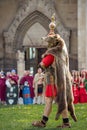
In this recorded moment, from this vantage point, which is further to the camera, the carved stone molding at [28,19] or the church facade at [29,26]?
the carved stone molding at [28,19]

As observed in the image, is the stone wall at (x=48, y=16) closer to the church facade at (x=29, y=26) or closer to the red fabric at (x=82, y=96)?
the church facade at (x=29, y=26)

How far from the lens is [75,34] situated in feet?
74.7

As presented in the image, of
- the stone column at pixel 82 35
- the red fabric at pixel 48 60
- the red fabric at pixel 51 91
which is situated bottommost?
the red fabric at pixel 51 91

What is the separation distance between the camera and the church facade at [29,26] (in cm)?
2283

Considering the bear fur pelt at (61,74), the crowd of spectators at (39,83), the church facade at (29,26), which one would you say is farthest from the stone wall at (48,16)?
the bear fur pelt at (61,74)

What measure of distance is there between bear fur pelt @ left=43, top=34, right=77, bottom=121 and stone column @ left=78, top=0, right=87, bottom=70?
38.5ft

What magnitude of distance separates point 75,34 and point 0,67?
3.84m

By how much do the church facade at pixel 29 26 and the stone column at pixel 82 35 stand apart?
31.4 inches

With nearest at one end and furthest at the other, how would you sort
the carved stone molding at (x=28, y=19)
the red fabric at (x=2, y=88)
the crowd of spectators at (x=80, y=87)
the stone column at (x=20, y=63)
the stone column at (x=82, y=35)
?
the crowd of spectators at (x=80, y=87) → the red fabric at (x=2, y=88) → the stone column at (x=82, y=35) → the stone column at (x=20, y=63) → the carved stone molding at (x=28, y=19)

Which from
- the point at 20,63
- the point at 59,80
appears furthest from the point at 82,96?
the point at 59,80

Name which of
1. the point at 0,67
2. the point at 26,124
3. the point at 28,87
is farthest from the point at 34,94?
the point at 26,124

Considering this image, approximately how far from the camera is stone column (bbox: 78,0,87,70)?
21.5 m

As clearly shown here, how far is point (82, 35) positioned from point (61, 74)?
1212cm

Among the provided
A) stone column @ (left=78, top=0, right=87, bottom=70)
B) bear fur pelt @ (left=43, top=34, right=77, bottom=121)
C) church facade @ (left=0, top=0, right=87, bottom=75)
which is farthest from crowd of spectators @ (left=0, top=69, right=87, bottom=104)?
bear fur pelt @ (left=43, top=34, right=77, bottom=121)
